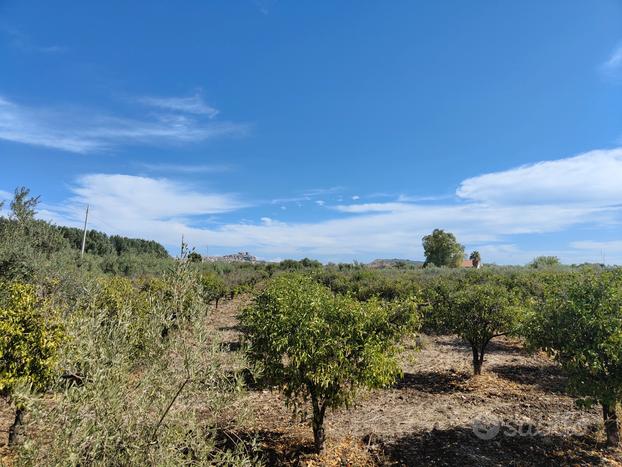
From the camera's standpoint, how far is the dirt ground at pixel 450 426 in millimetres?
6285

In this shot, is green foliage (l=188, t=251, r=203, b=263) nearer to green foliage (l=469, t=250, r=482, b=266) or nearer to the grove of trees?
the grove of trees

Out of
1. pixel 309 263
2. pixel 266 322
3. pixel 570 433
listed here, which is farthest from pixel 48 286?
pixel 309 263

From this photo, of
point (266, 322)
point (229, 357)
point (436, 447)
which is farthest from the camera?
point (436, 447)

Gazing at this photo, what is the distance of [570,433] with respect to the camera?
23.3 feet

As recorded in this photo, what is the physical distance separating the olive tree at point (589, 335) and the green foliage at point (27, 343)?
789 centimetres

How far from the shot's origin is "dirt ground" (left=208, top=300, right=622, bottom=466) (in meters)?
6.29

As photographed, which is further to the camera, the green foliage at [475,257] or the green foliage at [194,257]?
the green foliage at [475,257]

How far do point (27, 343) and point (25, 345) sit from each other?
58mm

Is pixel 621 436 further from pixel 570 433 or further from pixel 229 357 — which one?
pixel 229 357

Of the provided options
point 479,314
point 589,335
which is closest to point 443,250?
point 479,314

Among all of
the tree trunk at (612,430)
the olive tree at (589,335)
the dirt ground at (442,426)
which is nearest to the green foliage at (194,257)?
the dirt ground at (442,426)

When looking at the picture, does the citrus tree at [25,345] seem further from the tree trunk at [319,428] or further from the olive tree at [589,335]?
the olive tree at [589,335]

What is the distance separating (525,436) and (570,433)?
0.94 meters

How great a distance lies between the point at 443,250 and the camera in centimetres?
6506
